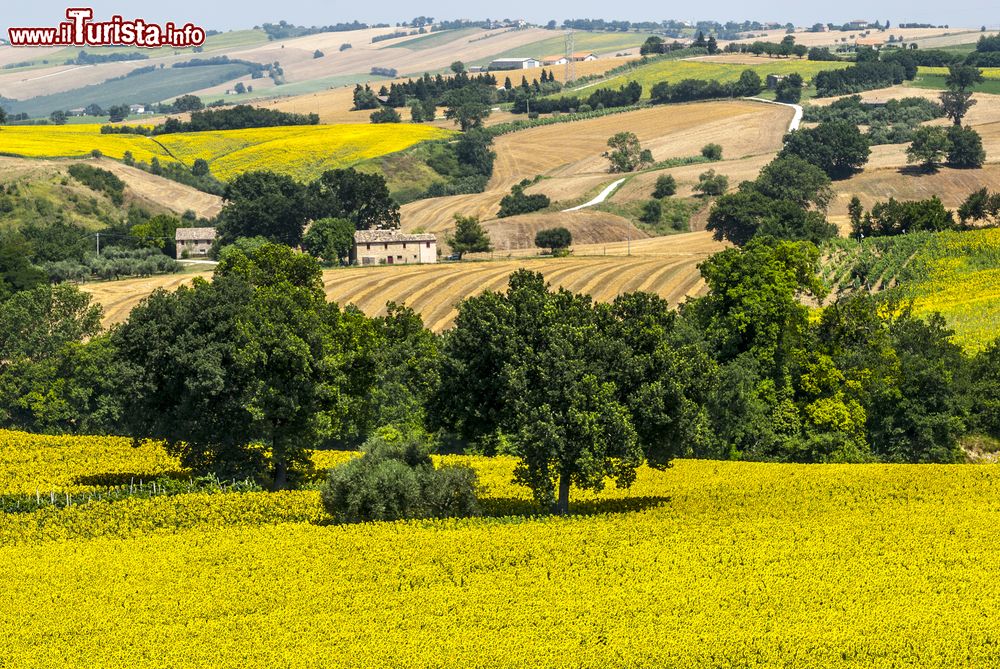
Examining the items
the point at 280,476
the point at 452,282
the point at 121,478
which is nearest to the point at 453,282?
the point at 452,282

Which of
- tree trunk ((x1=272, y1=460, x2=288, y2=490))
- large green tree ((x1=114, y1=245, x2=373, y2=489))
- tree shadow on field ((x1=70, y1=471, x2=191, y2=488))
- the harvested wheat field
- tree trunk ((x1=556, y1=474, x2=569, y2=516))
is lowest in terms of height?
the harvested wheat field

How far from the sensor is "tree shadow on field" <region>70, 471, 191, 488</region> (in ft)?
265

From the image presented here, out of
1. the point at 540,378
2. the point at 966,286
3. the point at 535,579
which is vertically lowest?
the point at 966,286

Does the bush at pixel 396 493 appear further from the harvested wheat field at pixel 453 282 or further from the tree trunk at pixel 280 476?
the harvested wheat field at pixel 453 282

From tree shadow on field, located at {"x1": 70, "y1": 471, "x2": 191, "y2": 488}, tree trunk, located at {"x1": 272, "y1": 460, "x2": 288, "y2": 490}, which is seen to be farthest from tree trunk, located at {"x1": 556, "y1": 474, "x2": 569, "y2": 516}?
tree shadow on field, located at {"x1": 70, "y1": 471, "x2": 191, "y2": 488}

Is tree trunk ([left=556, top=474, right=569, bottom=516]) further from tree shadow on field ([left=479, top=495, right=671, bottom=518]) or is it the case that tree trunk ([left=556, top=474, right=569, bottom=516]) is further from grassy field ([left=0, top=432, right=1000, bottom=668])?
grassy field ([left=0, top=432, right=1000, bottom=668])

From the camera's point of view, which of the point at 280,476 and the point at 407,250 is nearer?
the point at 280,476

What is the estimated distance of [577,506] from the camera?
71.1m

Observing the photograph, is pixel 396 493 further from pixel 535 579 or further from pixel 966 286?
pixel 966 286

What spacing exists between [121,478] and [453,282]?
91011 mm

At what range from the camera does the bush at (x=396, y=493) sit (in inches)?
2682

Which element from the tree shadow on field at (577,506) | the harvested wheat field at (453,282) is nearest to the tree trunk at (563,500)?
the tree shadow on field at (577,506)

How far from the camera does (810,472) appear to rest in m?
78.2

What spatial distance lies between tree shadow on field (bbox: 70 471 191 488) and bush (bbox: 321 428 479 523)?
53.2 ft
